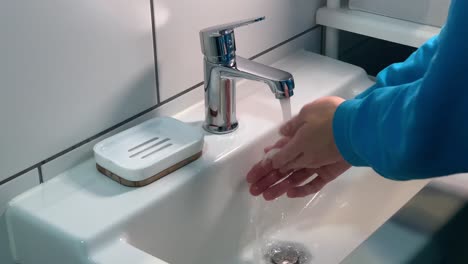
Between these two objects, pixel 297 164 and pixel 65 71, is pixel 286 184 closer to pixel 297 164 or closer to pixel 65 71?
pixel 297 164

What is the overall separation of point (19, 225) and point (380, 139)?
1.11 feet

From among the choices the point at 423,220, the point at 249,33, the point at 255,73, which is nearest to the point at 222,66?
the point at 255,73

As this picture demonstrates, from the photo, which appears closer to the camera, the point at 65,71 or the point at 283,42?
the point at 65,71

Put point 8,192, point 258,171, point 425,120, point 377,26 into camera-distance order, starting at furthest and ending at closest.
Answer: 1. point 377,26
2. point 258,171
3. point 8,192
4. point 425,120

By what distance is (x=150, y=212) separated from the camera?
65 centimetres

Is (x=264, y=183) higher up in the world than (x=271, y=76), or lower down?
lower down

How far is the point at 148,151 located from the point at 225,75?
12 cm

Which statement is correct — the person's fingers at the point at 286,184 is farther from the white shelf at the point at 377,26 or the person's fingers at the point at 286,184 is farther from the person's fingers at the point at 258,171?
the white shelf at the point at 377,26

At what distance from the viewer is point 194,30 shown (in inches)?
30.5

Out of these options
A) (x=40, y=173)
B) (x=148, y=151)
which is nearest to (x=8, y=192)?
(x=40, y=173)

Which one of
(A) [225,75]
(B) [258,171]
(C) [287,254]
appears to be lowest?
(C) [287,254]

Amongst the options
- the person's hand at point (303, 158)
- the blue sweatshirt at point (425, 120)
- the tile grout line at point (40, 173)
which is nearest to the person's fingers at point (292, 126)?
the person's hand at point (303, 158)

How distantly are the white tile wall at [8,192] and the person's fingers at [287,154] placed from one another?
0.77 ft

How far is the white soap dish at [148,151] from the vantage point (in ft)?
2.20
